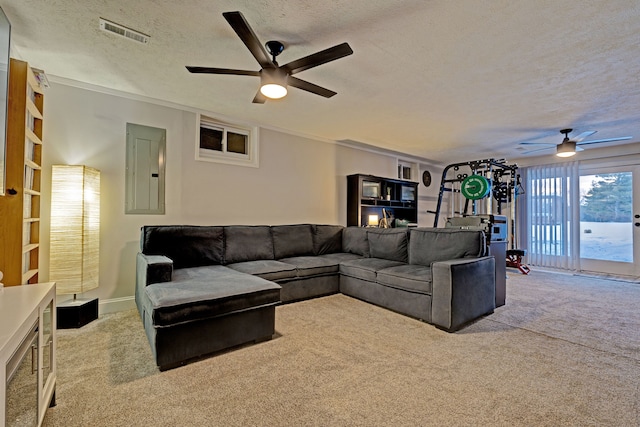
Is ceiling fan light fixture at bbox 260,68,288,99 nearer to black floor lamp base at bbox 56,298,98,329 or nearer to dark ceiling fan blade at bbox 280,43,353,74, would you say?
dark ceiling fan blade at bbox 280,43,353,74

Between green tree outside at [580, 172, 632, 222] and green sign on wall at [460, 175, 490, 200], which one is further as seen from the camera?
green tree outside at [580, 172, 632, 222]

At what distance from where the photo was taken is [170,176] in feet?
12.2

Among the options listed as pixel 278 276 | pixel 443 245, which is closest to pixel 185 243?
pixel 278 276

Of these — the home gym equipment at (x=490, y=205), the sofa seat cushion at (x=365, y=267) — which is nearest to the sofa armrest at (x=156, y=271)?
the sofa seat cushion at (x=365, y=267)

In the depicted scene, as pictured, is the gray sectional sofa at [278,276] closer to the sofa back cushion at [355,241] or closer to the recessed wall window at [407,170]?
the sofa back cushion at [355,241]

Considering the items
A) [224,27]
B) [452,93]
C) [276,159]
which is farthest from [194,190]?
[452,93]

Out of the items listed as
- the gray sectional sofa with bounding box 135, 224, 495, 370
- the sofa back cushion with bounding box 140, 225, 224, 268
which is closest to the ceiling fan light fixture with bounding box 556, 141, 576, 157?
the gray sectional sofa with bounding box 135, 224, 495, 370

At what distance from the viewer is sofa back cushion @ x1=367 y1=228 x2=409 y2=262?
3.91m

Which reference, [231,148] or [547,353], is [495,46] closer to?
[547,353]

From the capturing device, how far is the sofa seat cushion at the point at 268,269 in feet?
10.9

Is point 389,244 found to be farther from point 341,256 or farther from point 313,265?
point 313,265

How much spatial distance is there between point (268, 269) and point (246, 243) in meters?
0.67

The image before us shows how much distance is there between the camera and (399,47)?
2.42m

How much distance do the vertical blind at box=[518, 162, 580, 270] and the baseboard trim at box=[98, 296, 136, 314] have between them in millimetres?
7369
